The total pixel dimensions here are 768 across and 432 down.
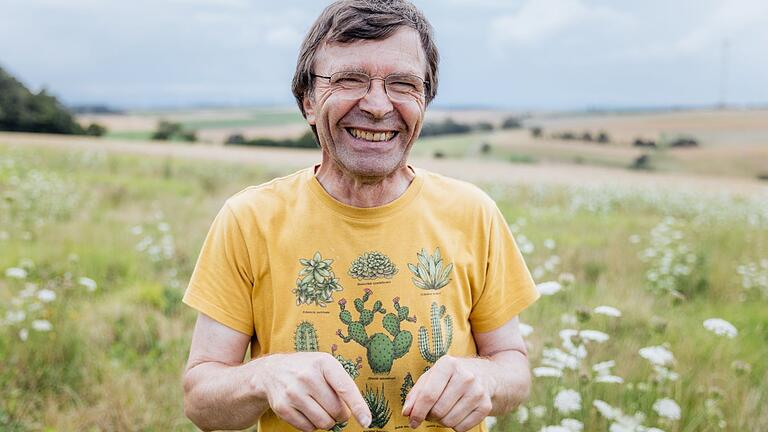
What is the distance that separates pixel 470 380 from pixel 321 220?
0.63 m

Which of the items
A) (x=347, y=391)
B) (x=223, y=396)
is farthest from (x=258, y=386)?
(x=347, y=391)

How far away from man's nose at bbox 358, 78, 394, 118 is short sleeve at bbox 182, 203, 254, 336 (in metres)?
0.51

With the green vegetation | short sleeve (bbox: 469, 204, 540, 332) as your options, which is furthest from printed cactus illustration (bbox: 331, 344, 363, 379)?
the green vegetation

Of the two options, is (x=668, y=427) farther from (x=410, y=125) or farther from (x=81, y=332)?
(x=81, y=332)

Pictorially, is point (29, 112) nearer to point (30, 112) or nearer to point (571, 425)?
point (30, 112)

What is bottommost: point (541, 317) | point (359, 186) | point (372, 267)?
point (541, 317)

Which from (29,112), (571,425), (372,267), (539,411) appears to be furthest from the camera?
(29,112)

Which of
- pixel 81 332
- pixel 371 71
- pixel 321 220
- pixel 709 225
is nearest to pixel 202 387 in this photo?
pixel 321 220

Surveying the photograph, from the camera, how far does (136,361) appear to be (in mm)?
4258

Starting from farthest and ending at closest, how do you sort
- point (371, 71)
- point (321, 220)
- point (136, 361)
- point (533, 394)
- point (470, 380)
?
1. point (136, 361)
2. point (533, 394)
3. point (321, 220)
4. point (371, 71)
5. point (470, 380)

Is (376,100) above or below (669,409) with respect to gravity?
above

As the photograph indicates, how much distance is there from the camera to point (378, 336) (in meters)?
1.87

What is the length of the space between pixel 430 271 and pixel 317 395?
55cm

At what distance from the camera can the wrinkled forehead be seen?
5.89 ft
